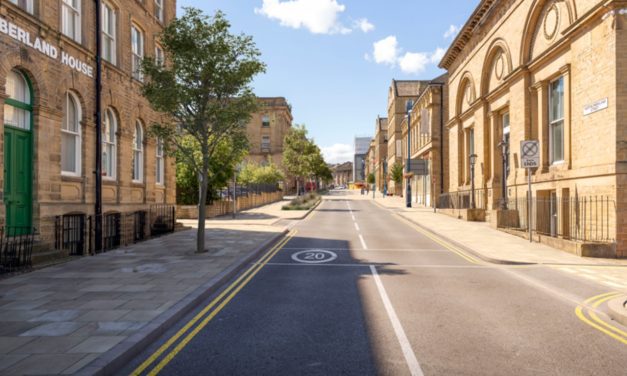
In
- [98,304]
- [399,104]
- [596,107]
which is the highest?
[399,104]

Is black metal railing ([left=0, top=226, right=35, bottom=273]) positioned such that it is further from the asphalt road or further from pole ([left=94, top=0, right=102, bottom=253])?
the asphalt road

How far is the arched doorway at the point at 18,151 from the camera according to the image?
10469 mm

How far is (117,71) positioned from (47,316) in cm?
1143

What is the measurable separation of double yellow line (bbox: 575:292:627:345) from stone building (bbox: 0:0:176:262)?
38.6ft

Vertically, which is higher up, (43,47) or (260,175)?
(43,47)

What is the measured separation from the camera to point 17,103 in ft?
35.3

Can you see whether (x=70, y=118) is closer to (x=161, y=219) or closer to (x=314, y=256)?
(x=161, y=219)

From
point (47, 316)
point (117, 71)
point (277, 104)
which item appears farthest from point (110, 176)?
point (277, 104)

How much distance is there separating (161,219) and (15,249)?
29.9 feet

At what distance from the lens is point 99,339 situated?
5.21 meters

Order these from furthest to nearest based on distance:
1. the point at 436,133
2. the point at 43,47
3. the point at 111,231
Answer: the point at 436,133 → the point at 111,231 → the point at 43,47

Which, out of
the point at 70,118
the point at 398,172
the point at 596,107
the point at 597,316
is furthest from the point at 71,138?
the point at 398,172

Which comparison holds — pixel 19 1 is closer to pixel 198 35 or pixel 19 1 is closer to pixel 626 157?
pixel 198 35

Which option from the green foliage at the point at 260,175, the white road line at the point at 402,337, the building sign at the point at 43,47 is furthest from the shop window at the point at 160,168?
the green foliage at the point at 260,175
